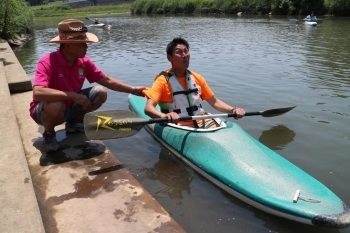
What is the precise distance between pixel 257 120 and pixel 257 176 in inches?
107

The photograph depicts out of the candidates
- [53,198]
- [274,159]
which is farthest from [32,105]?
[274,159]

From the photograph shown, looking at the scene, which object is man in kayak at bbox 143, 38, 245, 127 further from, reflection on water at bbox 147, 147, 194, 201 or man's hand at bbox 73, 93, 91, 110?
man's hand at bbox 73, 93, 91, 110

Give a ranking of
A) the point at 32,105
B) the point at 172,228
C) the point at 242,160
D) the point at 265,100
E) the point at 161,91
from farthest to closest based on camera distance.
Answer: the point at 265,100 → the point at 161,91 → the point at 32,105 → the point at 242,160 → the point at 172,228

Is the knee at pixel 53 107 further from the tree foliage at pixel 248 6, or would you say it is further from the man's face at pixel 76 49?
the tree foliage at pixel 248 6

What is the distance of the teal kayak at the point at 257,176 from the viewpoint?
2828 mm

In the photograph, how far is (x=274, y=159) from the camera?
→ 3510 mm

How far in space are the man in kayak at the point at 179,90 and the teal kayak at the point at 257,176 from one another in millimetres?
265

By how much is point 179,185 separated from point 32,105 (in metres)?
1.77

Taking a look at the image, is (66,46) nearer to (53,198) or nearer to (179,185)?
(53,198)

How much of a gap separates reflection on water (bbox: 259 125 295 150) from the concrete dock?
7.77ft

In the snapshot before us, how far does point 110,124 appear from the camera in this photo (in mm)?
3793

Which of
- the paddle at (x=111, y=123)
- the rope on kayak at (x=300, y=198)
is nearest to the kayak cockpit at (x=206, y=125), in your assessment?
the paddle at (x=111, y=123)

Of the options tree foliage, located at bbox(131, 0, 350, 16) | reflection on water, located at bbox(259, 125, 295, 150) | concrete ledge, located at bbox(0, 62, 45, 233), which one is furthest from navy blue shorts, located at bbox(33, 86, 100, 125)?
tree foliage, located at bbox(131, 0, 350, 16)

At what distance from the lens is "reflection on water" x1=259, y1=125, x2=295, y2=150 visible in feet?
16.2
